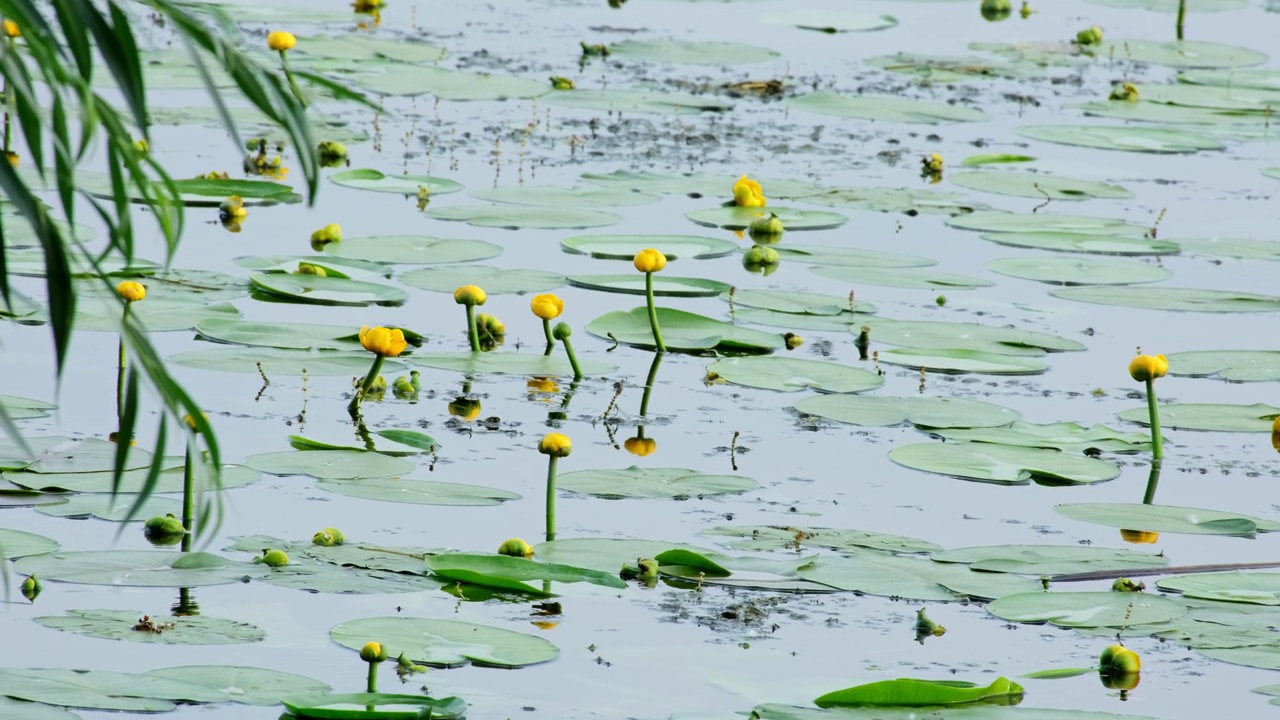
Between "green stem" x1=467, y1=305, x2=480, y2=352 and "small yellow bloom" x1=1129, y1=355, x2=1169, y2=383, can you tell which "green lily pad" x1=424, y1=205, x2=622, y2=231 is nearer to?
"green stem" x1=467, y1=305, x2=480, y2=352

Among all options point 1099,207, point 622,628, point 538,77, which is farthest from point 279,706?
point 538,77

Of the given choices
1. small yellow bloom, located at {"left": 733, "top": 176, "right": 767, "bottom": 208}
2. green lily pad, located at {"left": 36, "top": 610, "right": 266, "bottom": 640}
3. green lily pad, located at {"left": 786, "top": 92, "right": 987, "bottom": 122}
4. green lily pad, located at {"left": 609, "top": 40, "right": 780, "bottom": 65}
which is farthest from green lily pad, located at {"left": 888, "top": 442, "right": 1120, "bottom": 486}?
green lily pad, located at {"left": 609, "top": 40, "right": 780, "bottom": 65}

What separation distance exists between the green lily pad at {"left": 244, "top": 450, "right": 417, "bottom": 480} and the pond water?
0.04 metres

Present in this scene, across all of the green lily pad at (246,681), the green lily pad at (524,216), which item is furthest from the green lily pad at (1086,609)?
the green lily pad at (524,216)

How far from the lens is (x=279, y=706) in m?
2.69

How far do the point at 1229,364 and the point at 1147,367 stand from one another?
993 mm

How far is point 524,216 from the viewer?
238 inches

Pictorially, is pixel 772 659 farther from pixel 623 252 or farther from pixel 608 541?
pixel 623 252

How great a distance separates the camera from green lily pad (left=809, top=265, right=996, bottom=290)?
547cm

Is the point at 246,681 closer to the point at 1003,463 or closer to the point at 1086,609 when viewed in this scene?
the point at 1086,609

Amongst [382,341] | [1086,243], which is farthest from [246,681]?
[1086,243]

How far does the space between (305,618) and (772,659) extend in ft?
2.48

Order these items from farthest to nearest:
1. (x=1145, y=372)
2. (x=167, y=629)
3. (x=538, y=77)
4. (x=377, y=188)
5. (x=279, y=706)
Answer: (x=538, y=77) → (x=377, y=188) → (x=1145, y=372) → (x=167, y=629) → (x=279, y=706)

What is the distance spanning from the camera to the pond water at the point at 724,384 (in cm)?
301
